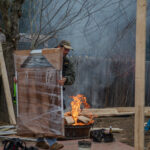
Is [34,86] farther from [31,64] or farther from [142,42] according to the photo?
[142,42]

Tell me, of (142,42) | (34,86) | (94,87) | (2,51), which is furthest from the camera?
(94,87)

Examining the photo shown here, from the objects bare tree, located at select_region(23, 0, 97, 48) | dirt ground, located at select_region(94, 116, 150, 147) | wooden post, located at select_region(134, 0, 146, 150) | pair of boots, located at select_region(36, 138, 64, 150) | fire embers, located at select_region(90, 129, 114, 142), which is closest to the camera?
wooden post, located at select_region(134, 0, 146, 150)

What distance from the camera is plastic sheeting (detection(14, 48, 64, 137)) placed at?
4.80 meters

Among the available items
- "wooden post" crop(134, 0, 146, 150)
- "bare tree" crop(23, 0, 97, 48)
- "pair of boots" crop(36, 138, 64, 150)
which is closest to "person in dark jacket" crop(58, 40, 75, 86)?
"pair of boots" crop(36, 138, 64, 150)

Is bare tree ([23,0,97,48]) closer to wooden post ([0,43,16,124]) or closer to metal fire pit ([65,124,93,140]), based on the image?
wooden post ([0,43,16,124])

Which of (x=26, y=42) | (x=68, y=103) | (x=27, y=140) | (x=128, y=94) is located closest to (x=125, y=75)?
(x=128, y=94)

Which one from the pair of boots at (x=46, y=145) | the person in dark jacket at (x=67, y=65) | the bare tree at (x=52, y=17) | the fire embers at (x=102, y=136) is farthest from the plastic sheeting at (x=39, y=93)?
the bare tree at (x=52, y=17)

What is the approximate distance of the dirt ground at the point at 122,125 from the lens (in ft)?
23.7

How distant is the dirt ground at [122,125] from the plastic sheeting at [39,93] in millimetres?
2606

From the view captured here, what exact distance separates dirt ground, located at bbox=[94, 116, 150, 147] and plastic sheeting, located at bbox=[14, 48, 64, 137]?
261 cm

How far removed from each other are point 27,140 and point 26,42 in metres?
6.51

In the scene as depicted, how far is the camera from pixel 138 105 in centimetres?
361

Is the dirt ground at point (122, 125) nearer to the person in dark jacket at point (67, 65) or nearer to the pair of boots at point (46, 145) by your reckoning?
the pair of boots at point (46, 145)

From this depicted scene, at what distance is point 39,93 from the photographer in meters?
4.90
